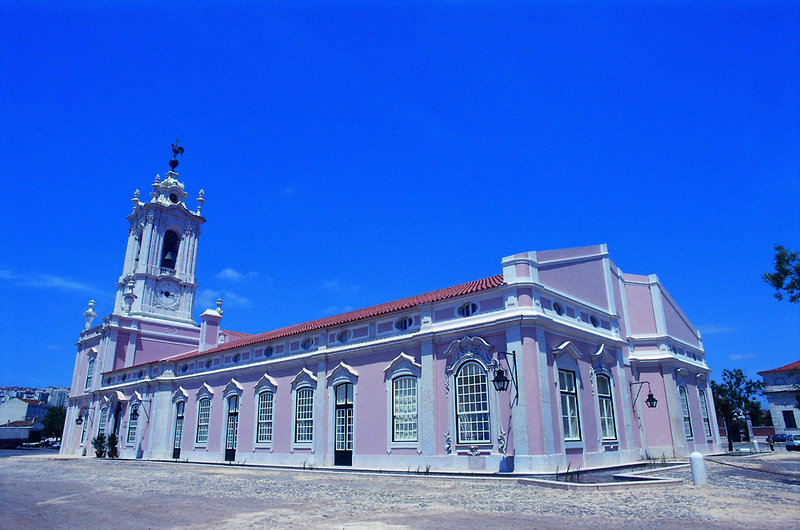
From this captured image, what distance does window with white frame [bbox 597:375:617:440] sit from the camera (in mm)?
19658

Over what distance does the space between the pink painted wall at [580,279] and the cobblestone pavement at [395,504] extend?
23.9 ft

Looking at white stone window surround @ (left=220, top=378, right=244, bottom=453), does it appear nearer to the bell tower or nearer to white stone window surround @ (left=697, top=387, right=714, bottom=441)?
the bell tower

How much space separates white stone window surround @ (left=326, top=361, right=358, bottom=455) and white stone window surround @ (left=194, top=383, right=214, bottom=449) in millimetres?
9050

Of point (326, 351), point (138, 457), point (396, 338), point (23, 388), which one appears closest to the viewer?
point (396, 338)

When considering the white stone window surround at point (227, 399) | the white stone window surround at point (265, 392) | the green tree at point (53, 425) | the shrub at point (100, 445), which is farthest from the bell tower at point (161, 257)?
the green tree at point (53, 425)

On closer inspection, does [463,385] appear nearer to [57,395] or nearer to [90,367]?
[90,367]

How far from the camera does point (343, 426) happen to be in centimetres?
2142

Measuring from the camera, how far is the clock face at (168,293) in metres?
39.5

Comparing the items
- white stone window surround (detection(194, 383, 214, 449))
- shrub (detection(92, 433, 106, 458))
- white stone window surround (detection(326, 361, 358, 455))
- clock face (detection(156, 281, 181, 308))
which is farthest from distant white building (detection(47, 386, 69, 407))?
white stone window surround (detection(326, 361, 358, 455))

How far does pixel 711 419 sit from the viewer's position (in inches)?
1057

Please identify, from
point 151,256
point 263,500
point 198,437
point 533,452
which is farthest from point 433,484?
point 151,256

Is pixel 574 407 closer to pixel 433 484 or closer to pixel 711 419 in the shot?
pixel 433 484

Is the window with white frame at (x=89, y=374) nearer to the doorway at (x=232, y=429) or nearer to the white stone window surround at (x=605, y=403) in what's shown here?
the doorway at (x=232, y=429)

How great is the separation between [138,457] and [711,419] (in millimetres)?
31473
